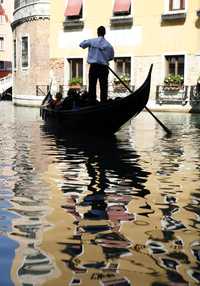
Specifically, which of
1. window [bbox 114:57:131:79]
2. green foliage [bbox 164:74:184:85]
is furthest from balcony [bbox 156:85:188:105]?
window [bbox 114:57:131:79]

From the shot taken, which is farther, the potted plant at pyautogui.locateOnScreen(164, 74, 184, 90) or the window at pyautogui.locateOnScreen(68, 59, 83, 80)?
the window at pyautogui.locateOnScreen(68, 59, 83, 80)

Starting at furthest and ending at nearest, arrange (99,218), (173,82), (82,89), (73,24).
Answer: (73,24) → (82,89) → (173,82) → (99,218)

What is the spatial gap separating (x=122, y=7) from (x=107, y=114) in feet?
45.5

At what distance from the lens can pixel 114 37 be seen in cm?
2433

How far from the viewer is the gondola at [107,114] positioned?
33.9 ft

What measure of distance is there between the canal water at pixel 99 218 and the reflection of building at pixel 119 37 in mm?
14250

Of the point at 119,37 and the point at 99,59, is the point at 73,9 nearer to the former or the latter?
the point at 119,37

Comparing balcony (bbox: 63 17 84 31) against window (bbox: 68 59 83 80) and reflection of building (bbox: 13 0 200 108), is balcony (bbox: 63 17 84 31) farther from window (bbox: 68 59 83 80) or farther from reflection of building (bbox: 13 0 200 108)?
window (bbox: 68 59 83 80)

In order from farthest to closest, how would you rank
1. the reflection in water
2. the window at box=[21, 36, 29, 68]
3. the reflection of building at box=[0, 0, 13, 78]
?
1. the reflection of building at box=[0, 0, 13, 78]
2. the window at box=[21, 36, 29, 68]
3. the reflection in water

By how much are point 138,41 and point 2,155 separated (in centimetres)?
1607

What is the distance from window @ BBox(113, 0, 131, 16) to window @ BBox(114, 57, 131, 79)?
69.0 inches

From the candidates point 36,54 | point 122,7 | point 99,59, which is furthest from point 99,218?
point 36,54

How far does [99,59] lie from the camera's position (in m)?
11.2

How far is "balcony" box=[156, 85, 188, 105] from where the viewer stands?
21917 millimetres
